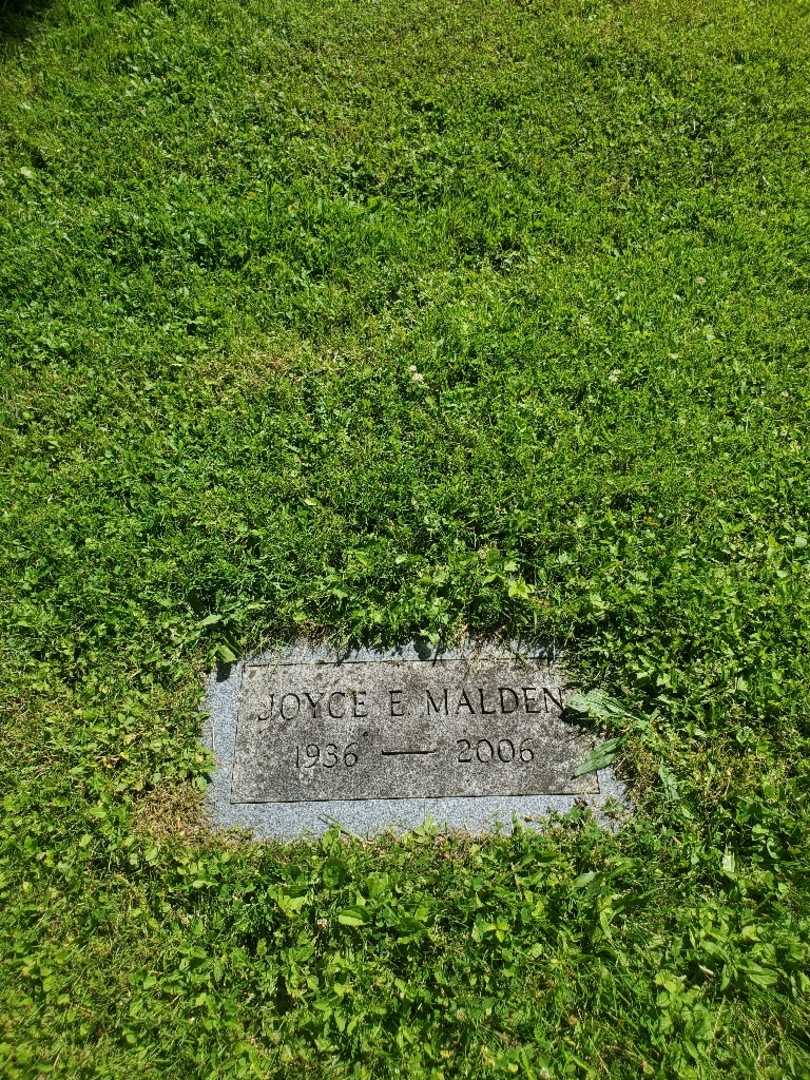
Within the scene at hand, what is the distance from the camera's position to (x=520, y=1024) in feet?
9.09

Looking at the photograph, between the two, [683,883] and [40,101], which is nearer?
[683,883]

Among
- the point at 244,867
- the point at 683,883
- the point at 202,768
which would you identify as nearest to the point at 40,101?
the point at 202,768

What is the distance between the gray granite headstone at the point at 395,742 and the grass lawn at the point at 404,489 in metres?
0.12

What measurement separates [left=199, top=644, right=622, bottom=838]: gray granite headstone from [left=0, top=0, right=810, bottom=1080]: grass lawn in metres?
0.12

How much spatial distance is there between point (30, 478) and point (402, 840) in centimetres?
279

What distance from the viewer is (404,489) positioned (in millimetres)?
3857

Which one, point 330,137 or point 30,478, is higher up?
point 330,137

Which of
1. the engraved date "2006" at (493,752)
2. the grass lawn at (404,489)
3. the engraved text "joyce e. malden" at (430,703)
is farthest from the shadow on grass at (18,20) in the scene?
the engraved date "2006" at (493,752)


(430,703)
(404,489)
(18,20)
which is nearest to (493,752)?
(430,703)

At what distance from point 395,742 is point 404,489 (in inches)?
50.6

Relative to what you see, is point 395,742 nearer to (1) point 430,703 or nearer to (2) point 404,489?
(1) point 430,703

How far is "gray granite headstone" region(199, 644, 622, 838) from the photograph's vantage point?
10.5ft

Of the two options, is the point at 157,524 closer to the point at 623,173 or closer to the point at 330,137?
the point at 330,137

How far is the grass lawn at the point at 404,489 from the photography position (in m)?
2.87
